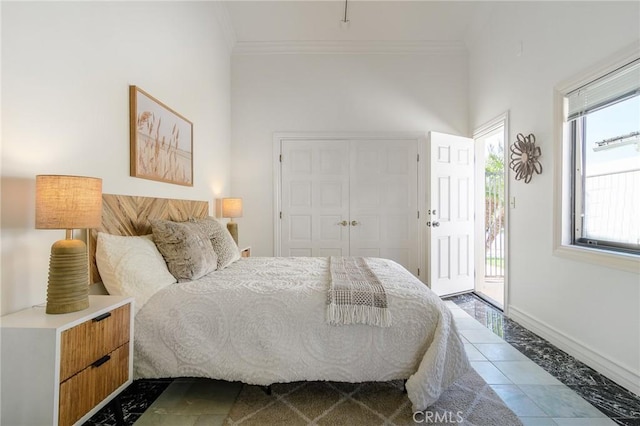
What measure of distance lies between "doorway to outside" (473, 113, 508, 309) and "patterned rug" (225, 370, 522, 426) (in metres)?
1.77

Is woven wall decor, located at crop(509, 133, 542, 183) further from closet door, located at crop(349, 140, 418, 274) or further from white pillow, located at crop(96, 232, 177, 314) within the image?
white pillow, located at crop(96, 232, 177, 314)

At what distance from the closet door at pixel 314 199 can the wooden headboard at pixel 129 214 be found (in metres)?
1.59

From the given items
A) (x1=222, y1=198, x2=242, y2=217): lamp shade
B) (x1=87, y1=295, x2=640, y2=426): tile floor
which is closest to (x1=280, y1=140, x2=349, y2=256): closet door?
(x1=222, y1=198, x2=242, y2=217): lamp shade

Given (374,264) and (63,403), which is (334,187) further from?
(63,403)

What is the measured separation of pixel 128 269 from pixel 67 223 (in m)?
0.48

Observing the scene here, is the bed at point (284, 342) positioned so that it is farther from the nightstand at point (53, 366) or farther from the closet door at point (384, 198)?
the closet door at point (384, 198)

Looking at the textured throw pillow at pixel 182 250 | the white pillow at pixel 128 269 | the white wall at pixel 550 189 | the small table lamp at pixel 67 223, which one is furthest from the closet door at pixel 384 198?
the small table lamp at pixel 67 223

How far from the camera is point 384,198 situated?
12.9ft

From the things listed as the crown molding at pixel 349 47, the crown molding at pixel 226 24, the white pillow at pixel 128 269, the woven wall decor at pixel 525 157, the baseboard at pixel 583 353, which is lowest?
the baseboard at pixel 583 353

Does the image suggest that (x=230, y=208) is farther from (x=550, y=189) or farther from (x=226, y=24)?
(x=550, y=189)

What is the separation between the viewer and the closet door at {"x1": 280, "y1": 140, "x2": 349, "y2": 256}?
154 inches

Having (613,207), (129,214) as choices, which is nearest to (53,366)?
(129,214)

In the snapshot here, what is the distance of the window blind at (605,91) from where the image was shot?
71.0 inches

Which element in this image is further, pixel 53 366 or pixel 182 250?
pixel 182 250
